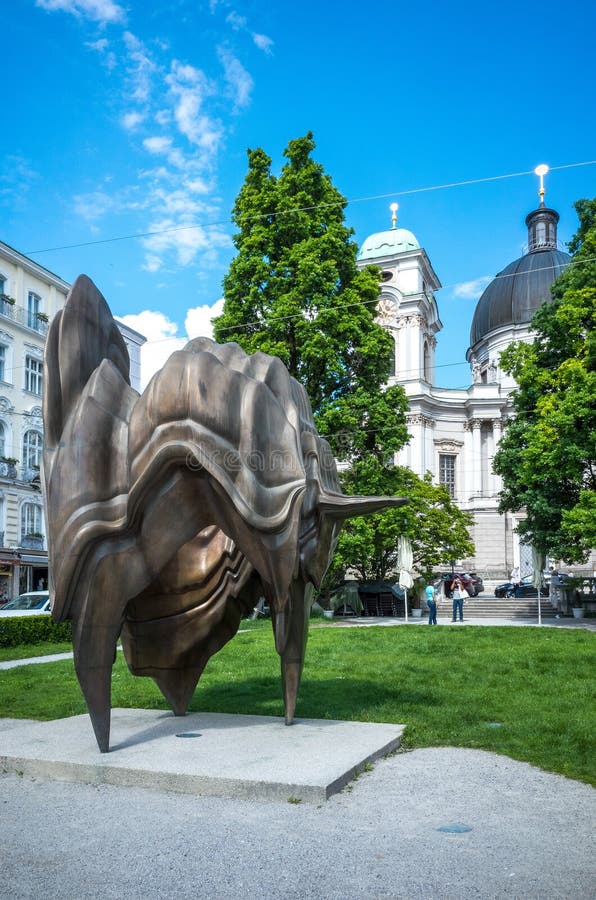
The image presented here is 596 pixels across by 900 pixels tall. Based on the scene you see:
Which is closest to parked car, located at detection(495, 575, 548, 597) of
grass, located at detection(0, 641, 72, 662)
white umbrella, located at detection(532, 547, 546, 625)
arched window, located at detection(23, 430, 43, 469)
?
white umbrella, located at detection(532, 547, 546, 625)

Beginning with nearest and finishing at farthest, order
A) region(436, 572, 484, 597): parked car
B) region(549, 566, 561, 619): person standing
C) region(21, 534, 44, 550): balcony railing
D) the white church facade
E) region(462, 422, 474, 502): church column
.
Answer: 1. region(549, 566, 561, 619): person standing
2. region(21, 534, 44, 550): balcony railing
3. region(436, 572, 484, 597): parked car
4. the white church facade
5. region(462, 422, 474, 502): church column

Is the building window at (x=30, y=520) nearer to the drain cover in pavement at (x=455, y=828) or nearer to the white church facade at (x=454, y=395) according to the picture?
the white church facade at (x=454, y=395)

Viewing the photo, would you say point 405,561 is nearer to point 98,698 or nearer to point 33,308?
point 98,698

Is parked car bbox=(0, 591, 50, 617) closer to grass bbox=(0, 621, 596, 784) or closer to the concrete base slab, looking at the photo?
grass bbox=(0, 621, 596, 784)

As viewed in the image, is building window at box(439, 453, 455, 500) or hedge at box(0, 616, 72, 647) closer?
hedge at box(0, 616, 72, 647)

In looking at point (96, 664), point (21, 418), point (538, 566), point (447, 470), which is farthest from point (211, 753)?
point (447, 470)

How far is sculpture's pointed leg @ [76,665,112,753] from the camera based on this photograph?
307 inches

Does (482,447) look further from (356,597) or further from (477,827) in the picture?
(477,827)

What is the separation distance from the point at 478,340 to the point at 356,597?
4179cm

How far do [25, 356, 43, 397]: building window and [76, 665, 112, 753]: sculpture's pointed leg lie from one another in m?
38.1

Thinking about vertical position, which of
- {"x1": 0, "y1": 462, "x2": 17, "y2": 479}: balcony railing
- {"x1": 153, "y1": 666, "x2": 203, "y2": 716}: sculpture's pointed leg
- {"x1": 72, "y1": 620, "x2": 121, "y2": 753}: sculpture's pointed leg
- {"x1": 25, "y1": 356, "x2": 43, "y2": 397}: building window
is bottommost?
{"x1": 153, "y1": 666, "x2": 203, "y2": 716}: sculpture's pointed leg

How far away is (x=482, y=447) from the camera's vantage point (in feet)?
206

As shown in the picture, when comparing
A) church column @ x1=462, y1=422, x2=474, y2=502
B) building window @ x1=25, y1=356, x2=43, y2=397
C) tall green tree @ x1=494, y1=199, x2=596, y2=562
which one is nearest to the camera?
tall green tree @ x1=494, y1=199, x2=596, y2=562

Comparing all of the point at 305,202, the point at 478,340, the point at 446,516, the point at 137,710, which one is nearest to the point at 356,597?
the point at 446,516
